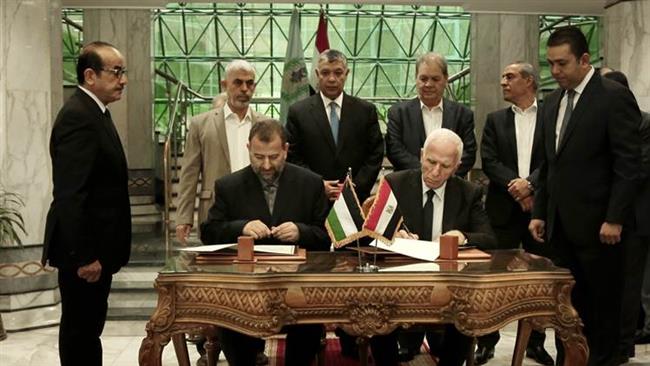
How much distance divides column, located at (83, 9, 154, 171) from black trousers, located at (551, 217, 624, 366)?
9.09m

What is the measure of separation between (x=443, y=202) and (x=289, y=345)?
1066 millimetres

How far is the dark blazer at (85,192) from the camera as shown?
444 centimetres

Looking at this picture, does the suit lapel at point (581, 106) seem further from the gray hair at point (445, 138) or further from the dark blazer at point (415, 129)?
the dark blazer at point (415, 129)

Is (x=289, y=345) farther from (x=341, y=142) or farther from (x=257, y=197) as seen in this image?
(x=341, y=142)

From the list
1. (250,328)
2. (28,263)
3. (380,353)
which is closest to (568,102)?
(380,353)

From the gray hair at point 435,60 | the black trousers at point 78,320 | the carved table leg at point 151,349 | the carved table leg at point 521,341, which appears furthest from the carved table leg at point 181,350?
the gray hair at point 435,60

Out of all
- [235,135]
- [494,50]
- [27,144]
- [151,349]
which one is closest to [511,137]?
[235,135]

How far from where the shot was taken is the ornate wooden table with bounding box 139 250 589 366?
368 cm

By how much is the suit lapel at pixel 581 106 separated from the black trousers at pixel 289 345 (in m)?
1.73

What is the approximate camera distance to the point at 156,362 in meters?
3.79

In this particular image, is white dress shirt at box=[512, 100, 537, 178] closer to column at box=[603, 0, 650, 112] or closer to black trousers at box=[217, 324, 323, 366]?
column at box=[603, 0, 650, 112]

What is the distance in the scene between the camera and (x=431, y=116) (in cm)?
610

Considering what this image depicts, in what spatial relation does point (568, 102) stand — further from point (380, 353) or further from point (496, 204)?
point (380, 353)

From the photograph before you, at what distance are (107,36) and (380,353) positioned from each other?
29.5 feet
